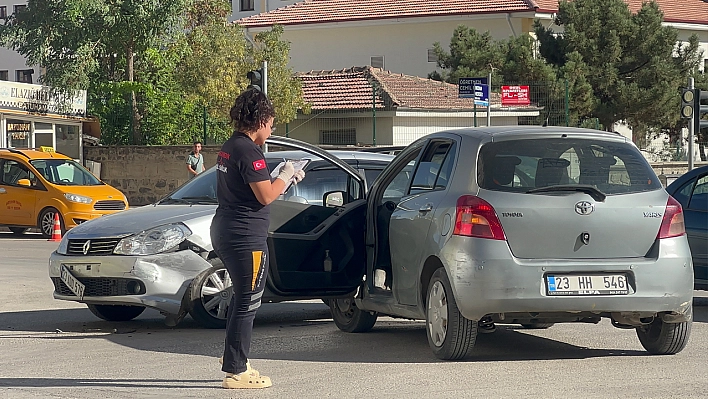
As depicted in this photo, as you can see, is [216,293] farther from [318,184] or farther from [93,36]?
[93,36]

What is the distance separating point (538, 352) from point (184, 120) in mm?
28982

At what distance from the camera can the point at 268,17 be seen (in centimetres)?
6144

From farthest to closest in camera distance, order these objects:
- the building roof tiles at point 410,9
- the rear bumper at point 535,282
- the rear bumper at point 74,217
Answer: the building roof tiles at point 410,9 → the rear bumper at point 74,217 → the rear bumper at point 535,282

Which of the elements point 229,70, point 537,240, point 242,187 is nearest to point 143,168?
point 229,70

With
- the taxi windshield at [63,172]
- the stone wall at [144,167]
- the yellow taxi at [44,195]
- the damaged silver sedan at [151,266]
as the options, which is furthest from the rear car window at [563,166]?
the stone wall at [144,167]

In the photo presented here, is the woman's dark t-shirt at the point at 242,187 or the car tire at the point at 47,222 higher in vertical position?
the woman's dark t-shirt at the point at 242,187

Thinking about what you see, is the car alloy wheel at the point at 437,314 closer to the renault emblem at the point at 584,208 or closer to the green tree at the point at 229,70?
the renault emblem at the point at 584,208

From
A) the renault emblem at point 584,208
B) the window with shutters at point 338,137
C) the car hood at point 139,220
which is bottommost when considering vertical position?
the window with shutters at point 338,137

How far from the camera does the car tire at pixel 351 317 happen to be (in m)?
9.98

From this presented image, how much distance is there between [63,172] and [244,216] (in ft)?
58.4

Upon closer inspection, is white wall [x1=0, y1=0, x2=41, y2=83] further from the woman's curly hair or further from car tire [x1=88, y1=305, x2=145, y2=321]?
the woman's curly hair

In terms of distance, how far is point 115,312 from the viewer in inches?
A: 443

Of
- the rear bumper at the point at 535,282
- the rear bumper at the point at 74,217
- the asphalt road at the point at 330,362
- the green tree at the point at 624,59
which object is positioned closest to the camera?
the asphalt road at the point at 330,362

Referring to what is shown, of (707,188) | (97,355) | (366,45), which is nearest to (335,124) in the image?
(366,45)
